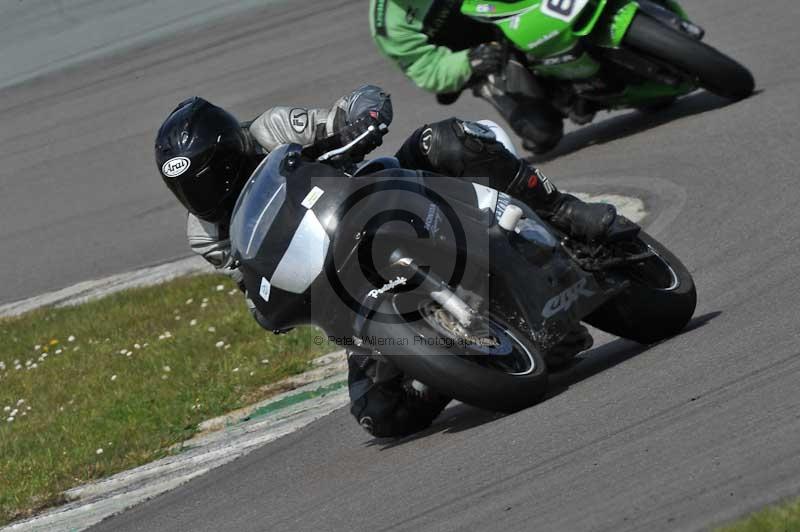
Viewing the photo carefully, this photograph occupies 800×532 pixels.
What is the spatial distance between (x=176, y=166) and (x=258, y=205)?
59cm

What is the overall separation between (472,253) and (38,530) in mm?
2458

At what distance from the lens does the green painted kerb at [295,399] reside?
293 inches

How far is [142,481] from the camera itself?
22.7ft

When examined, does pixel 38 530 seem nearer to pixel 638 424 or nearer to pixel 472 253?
pixel 472 253

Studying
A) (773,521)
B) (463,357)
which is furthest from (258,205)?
(773,521)

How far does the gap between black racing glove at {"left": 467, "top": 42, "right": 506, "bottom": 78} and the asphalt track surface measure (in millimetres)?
826

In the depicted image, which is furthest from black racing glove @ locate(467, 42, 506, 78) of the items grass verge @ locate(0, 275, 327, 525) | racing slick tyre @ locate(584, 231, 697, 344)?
racing slick tyre @ locate(584, 231, 697, 344)

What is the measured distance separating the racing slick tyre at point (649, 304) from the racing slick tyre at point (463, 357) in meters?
0.66

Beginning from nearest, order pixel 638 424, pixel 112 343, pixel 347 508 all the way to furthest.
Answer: pixel 638 424 < pixel 347 508 < pixel 112 343

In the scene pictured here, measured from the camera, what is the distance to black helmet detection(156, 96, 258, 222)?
5863mm

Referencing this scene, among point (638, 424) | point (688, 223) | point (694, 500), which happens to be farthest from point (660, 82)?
point (694, 500)

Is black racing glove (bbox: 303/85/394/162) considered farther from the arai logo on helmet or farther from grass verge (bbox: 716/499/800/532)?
grass verge (bbox: 716/499/800/532)

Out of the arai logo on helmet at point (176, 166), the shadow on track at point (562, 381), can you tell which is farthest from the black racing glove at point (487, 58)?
the arai logo on helmet at point (176, 166)

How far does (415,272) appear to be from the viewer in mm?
5250
